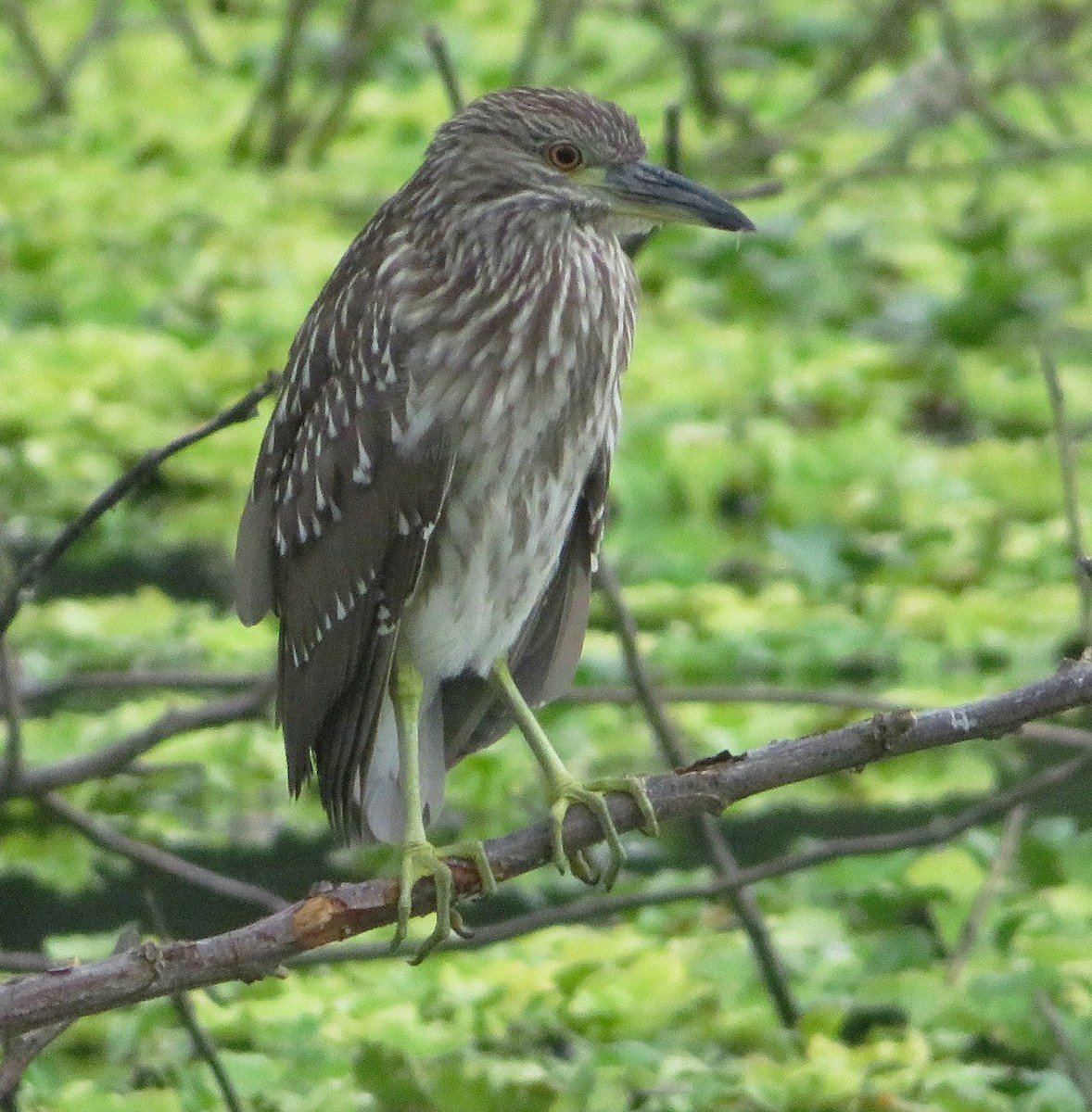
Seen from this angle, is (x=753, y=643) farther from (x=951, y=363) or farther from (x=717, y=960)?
(x=951, y=363)

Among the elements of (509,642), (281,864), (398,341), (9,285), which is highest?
(9,285)

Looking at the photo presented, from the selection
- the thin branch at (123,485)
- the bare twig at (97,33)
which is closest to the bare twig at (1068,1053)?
the thin branch at (123,485)

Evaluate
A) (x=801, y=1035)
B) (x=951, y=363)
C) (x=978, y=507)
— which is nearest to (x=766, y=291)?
(x=951, y=363)

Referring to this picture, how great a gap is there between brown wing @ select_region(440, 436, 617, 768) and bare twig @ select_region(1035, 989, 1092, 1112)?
1.02m

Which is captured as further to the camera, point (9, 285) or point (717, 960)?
point (9, 285)

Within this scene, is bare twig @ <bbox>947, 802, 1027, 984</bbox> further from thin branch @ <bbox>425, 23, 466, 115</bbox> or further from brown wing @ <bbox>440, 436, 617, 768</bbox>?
thin branch @ <bbox>425, 23, 466, 115</bbox>

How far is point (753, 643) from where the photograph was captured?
6371 millimetres

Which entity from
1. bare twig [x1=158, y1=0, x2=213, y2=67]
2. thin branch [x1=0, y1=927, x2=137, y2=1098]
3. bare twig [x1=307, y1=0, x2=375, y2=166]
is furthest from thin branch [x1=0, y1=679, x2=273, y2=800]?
bare twig [x1=158, y1=0, x2=213, y2=67]

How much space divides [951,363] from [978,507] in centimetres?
128

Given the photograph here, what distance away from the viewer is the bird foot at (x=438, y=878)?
3.49 m

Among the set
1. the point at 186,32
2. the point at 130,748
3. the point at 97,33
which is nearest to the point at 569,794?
the point at 130,748

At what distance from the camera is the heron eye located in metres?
3.84

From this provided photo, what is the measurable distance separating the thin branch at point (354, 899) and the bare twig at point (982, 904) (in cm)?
171

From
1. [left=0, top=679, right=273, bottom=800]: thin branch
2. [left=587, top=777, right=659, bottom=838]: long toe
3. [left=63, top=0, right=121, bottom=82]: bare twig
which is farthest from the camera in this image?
[left=63, top=0, right=121, bottom=82]: bare twig
